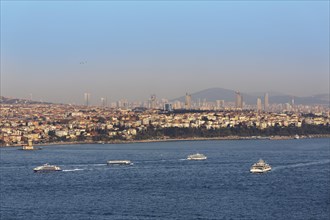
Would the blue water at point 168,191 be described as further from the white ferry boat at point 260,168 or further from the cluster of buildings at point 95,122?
the cluster of buildings at point 95,122

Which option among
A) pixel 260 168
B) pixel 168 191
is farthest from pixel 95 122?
pixel 168 191

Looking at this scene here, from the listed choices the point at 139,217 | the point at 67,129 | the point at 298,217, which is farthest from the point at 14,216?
the point at 67,129

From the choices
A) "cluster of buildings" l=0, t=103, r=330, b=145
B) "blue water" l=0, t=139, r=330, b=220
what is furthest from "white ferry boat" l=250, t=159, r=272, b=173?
"cluster of buildings" l=0, t=103, r=330, b=145

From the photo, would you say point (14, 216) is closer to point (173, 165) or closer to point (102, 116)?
point (173, 165)

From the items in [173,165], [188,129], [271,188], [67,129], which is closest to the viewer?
[271,188]

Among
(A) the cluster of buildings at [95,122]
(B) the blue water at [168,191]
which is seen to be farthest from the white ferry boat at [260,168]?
(A) the cluster of buildings at [95,122]

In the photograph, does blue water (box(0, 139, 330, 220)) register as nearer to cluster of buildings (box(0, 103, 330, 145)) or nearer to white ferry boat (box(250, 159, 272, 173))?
white ferry boat (box(250, 159, 272, 173))
